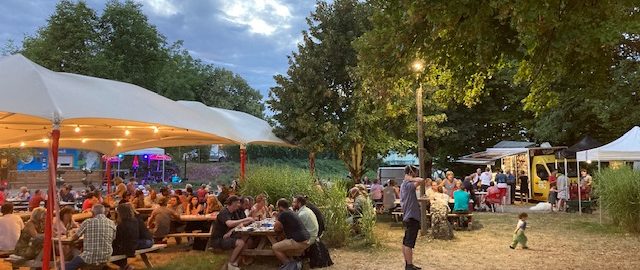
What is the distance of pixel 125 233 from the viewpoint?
7.43 m

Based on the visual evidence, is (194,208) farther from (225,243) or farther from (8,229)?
(8,229)

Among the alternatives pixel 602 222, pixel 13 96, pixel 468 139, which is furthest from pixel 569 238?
pixel 468 139

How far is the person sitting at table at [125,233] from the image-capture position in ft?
24.3

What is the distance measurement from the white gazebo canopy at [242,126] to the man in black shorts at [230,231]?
325cm

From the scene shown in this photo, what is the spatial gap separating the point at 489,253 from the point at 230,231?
195 inches

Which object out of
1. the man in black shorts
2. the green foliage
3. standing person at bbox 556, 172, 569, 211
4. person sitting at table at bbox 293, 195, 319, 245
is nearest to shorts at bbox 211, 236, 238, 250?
the man in black shorts

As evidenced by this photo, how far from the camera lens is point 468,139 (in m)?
26.9

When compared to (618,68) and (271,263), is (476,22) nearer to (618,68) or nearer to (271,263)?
(271,263)

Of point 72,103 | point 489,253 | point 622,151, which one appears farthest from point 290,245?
point 622,151

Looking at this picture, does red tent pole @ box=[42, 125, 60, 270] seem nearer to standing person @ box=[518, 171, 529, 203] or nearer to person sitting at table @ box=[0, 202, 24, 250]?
person sitting at table @ box=[0, 202, 24, 250]

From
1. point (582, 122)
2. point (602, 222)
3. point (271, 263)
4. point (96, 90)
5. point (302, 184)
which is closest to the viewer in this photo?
point (96, 90)

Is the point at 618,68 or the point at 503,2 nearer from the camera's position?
the point at 503,2

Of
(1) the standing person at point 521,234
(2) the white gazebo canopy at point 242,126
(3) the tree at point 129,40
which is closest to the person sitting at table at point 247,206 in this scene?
(2) the white gazebo canopy at point 242,126

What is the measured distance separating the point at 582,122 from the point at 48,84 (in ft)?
73.2
